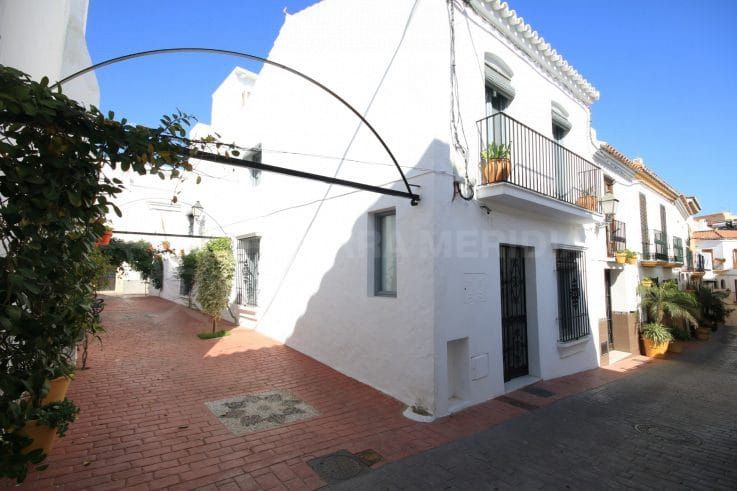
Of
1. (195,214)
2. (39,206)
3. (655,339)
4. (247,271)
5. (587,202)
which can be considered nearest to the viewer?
(39,206)

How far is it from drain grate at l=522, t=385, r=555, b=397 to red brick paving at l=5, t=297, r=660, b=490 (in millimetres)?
186

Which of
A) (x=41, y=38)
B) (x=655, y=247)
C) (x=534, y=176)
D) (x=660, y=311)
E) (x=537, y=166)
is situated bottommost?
(x=660, y=311)

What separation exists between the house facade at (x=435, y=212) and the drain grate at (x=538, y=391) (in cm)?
22

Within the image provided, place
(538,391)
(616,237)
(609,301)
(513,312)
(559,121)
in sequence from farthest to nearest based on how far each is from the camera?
(609,301), (616,237), (559,121), (513,312), (538,391)

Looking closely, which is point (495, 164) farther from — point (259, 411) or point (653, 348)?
point (653, 348)

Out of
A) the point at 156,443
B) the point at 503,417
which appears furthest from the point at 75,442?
the point at 503,417

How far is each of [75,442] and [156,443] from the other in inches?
31.8

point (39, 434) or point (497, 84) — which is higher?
point (497, 84)

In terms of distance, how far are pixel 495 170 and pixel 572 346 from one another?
4413 mm

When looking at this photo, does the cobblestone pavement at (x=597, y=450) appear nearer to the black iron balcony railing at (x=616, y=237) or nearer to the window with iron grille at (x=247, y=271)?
the black iron balcony railing at (x=616, y=237)

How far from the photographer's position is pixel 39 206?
6.57ft

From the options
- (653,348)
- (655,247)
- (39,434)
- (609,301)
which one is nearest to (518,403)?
(39,434)

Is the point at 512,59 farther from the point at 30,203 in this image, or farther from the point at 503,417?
the point at 30,203

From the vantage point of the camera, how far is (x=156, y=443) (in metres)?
3.91
